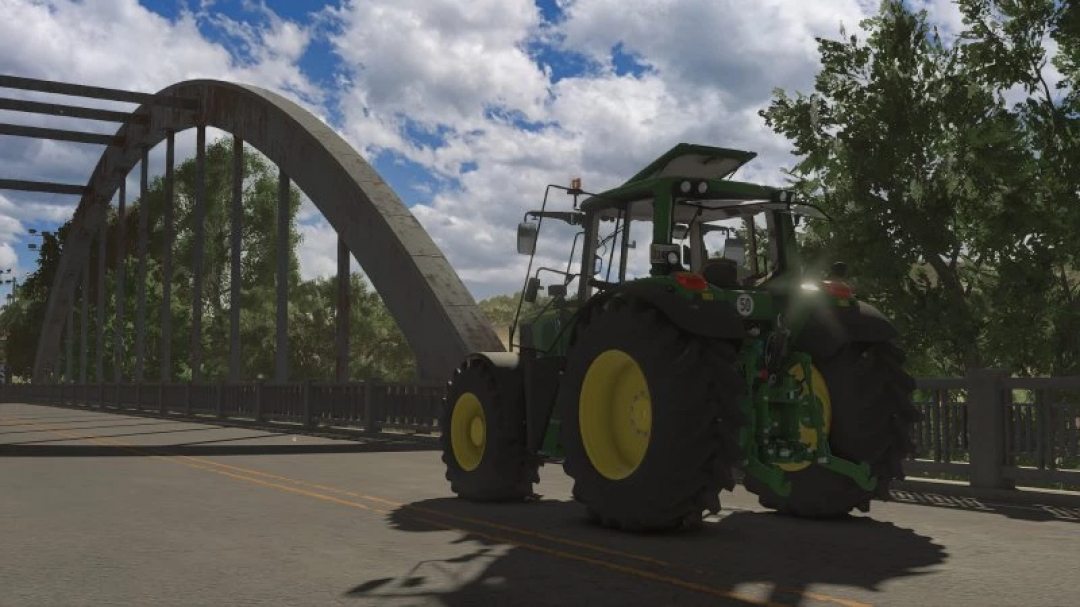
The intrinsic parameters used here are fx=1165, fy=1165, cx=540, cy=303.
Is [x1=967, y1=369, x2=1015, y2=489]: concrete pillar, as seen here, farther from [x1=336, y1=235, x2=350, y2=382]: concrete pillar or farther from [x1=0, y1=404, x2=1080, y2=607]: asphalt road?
[x1=336, y1=235, x2=350, y2=382]: concrete pillar

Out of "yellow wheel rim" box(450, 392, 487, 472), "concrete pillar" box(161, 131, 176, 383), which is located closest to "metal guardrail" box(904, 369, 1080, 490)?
"yellow wheel rim" box(450, 392, 487, 472)

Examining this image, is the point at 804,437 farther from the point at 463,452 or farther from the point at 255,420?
the point at 255,420

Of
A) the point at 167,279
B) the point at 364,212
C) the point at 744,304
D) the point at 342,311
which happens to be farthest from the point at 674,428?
the point at 167,279

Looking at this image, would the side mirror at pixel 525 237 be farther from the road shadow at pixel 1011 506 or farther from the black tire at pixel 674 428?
the road shadow at pixel 1011 506

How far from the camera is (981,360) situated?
26000 millimetres

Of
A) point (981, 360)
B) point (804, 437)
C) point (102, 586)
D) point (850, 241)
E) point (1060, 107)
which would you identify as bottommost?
point (102, 586)

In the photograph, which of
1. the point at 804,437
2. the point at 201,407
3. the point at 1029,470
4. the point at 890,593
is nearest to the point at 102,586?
the point at 890,593

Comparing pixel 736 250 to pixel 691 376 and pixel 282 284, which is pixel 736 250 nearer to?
pixel 691 376

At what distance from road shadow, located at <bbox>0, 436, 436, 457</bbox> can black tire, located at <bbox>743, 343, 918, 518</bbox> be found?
1056 cm

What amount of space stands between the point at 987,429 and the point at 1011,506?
→ 0.94m

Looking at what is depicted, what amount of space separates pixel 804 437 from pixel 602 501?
68.8 inches

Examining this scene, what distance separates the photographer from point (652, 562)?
6.60 metres

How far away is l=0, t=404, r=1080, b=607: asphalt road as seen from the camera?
5.74m

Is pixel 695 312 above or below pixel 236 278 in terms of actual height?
below
